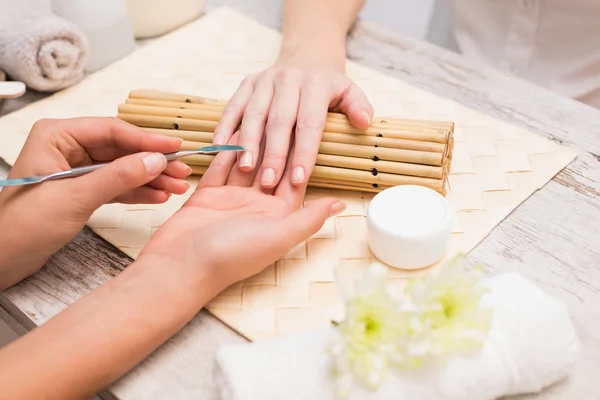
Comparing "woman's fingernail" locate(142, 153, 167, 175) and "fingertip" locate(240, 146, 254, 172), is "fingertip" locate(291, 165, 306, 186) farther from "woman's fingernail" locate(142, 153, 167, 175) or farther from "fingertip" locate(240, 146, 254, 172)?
"woman's fingernail" locate(142, 153, 167, 175)

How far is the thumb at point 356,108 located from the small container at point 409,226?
0.12m

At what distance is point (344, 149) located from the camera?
0.75m

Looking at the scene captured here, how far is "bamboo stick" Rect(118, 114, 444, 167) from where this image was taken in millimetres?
726

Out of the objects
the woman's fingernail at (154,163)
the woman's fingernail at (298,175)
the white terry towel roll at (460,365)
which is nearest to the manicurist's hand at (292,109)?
the woman's fingernail at (298,175)

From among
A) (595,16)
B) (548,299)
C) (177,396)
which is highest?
(595,16)

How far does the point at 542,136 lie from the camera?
0.84 m

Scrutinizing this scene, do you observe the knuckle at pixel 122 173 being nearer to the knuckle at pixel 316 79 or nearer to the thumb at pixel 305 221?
the thumb at pixel 305 221

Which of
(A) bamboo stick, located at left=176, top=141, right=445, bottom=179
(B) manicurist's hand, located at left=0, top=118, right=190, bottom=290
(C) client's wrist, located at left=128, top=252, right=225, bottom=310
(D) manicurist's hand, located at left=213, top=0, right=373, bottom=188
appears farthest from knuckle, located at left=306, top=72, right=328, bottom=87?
(C) client's wrist, located at left=128, top=252, right=225, bottom=310

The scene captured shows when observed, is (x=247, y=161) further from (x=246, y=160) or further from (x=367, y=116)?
(x=367, y=116)

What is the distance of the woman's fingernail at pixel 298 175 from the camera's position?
70 cm

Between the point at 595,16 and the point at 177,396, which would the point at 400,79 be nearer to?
the point at 595,16

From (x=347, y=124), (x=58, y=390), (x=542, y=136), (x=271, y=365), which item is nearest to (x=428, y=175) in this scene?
(x=347, y=124)

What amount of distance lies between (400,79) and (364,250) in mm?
385

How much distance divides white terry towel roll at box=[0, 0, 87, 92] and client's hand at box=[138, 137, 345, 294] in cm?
37
